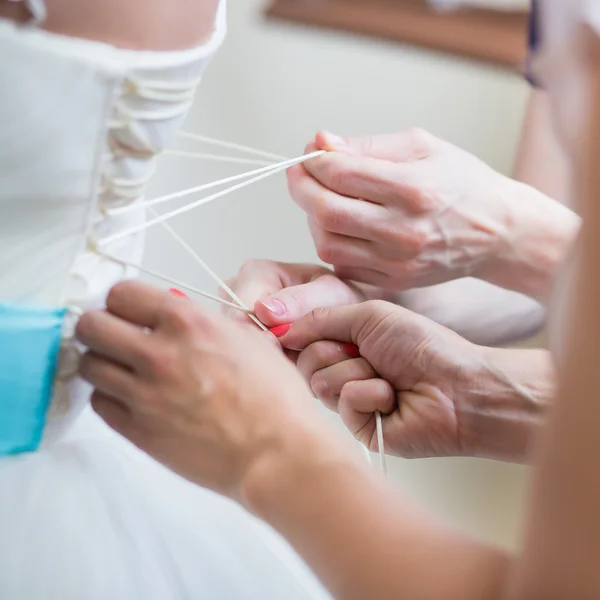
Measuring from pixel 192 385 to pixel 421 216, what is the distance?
0.35 m

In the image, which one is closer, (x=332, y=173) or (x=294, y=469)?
(x=294, y=469)

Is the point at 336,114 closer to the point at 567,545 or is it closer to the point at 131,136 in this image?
the point at 131,136

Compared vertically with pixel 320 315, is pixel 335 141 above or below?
above

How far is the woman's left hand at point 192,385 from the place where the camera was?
18.3 inches

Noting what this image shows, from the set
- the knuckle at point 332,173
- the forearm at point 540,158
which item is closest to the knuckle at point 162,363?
the knuckle at point 332,173

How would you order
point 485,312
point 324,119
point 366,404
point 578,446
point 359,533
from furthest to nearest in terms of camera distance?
point 324,119
point 485,312
point 366,404
point 359,533
point 578,446

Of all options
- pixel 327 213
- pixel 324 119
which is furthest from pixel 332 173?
pixel 324 119

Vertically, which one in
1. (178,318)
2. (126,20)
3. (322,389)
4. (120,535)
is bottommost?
(120,535)

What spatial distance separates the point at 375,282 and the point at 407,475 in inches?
23.8

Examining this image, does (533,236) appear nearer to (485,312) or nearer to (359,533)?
(485,312)

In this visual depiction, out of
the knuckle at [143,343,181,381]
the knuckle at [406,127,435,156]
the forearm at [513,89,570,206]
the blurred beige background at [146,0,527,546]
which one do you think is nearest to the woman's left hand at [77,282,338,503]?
the knuckle at [143,343,181,381]

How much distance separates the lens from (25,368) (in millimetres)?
511

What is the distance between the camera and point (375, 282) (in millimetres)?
762

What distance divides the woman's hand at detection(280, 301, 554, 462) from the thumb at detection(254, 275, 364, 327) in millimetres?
25
